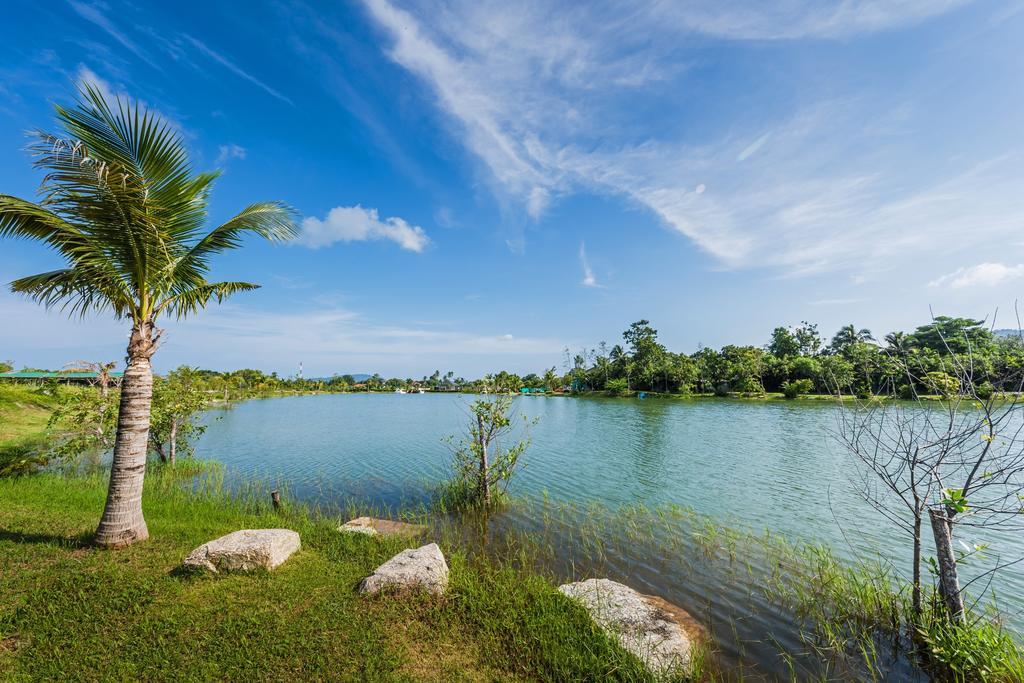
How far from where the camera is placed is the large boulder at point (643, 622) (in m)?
5.38

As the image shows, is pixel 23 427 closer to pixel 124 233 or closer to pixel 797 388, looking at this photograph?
pixel 124 233

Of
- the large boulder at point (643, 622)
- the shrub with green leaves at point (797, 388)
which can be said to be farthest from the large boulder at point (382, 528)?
the shrub with green leaves at point (797, 388)

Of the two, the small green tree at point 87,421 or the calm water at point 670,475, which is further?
the small green tree at point 87,421

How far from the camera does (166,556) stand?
713cm

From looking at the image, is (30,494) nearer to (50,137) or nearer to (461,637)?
(50,137)

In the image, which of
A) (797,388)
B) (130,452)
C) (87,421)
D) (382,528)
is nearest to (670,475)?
(382,528)

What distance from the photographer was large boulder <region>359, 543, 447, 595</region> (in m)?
6.34

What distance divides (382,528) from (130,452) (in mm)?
5492

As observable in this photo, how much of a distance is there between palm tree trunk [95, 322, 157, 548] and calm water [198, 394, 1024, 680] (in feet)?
22.7

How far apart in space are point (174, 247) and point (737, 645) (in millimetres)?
12752

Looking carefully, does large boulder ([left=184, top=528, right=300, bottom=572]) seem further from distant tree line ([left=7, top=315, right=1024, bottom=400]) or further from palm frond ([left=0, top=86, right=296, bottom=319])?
distant tree line ([left=7, top=315, right=1024, bottom=400])

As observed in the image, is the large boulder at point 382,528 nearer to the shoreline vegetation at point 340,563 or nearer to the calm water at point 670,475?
the shoreline vegetation at point 340,563

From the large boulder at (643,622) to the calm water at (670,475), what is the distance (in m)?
0.91

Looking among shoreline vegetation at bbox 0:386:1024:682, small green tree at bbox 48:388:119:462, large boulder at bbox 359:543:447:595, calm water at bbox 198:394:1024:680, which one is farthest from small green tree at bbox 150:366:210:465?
large boulder at bbox 359:543:447:595
